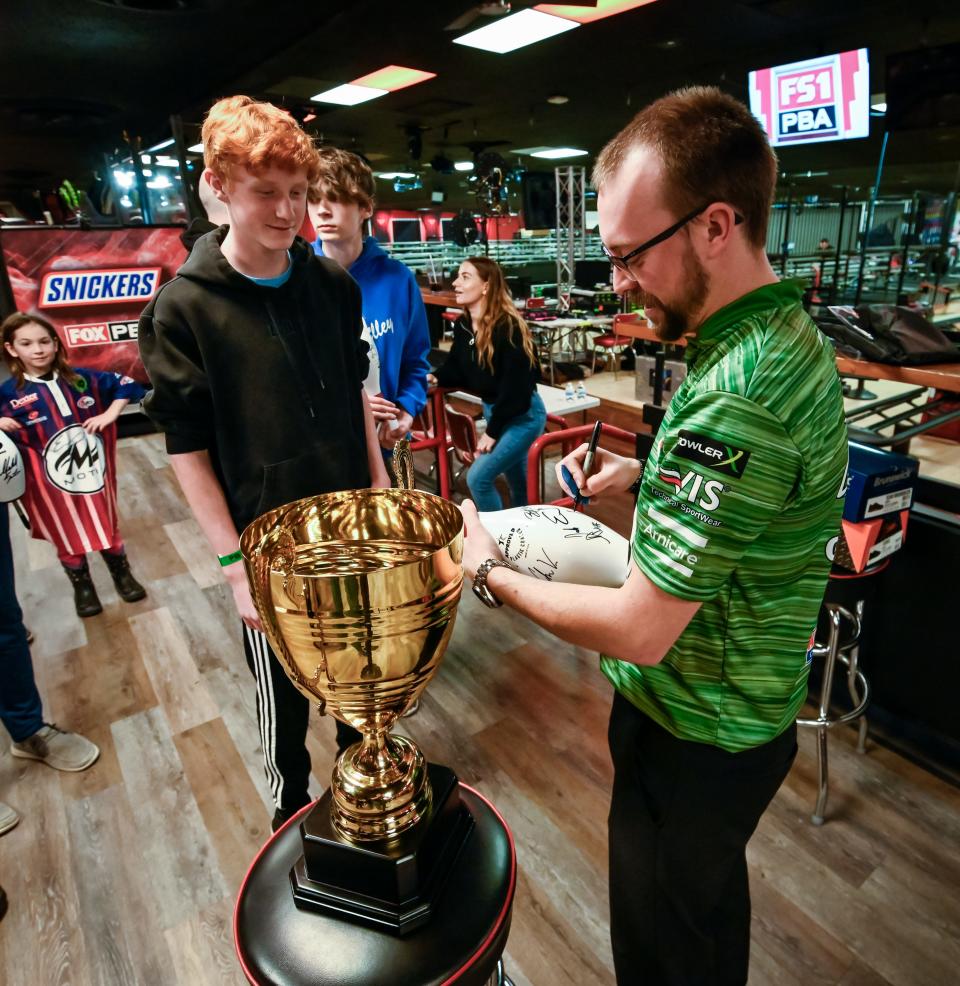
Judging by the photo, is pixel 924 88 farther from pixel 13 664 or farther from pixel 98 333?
pixel 98 333

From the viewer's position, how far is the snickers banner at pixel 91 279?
217 inches

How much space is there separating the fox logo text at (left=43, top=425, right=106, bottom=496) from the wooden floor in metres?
0.73

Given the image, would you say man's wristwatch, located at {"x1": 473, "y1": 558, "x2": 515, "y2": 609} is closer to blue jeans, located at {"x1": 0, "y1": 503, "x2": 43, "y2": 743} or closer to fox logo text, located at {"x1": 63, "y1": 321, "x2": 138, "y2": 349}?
blue jeans, located at {"x1": 0, "y1": 503, "x2": 43, "y2": 743}

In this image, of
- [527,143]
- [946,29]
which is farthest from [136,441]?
[527,143]

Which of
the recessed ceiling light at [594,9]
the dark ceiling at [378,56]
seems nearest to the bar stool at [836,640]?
the dark ceiling at [378,56]

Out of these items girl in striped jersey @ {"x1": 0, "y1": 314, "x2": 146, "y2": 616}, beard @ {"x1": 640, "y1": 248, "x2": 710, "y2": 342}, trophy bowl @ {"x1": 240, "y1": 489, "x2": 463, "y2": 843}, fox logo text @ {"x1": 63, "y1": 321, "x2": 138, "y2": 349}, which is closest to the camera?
trophy bowl @ {"x1": 240, "y1": 489, "x2": 463, "y2": 843}

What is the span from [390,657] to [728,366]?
490 millimetres

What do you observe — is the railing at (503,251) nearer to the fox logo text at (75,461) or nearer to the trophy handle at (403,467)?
the fox logo text at (75,461)

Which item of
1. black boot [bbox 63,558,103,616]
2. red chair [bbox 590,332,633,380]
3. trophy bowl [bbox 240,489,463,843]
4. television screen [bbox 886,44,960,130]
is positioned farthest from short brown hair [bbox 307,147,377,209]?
red chair [bbox 590,332,633,380]

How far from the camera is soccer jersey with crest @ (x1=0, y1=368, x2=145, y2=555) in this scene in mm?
2842

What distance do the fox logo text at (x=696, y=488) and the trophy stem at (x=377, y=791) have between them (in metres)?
0.44

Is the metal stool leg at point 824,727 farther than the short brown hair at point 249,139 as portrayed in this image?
Yes

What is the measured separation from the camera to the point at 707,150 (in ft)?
2.45

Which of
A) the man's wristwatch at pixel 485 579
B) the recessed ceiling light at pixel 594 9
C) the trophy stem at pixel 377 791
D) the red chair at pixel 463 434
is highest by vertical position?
the recessed ceiling light at pixel 594 9
